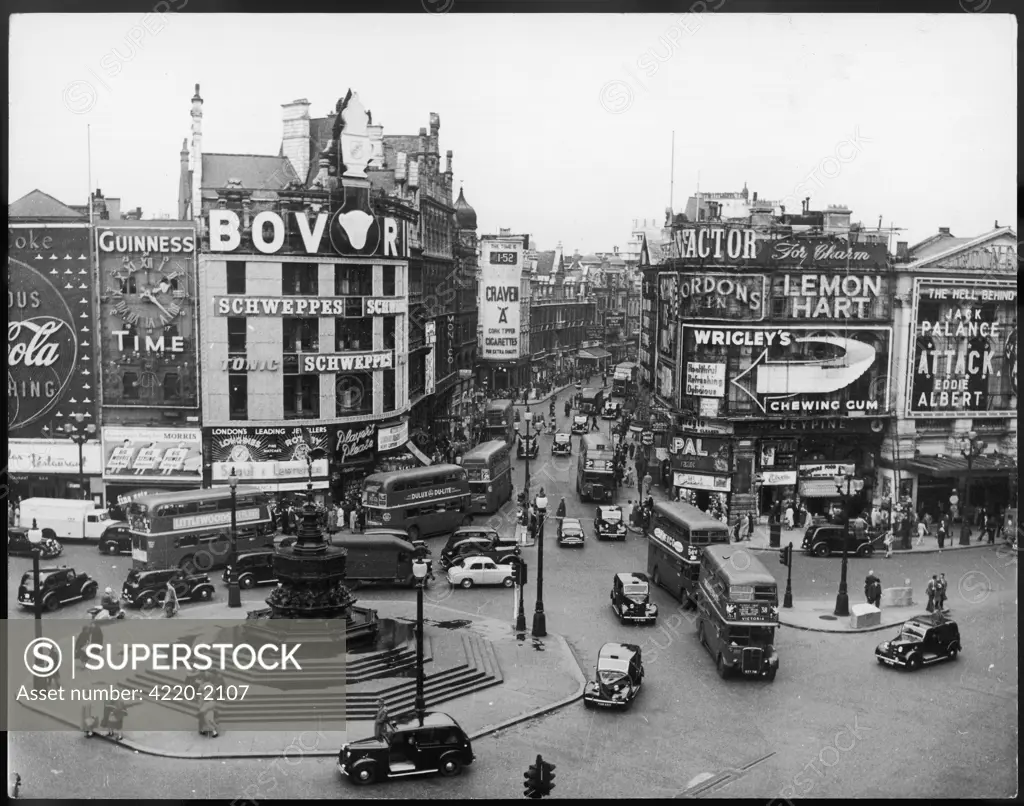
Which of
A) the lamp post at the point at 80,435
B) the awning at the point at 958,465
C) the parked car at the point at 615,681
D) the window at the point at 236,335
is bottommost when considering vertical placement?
the parked car at the point at 615,681

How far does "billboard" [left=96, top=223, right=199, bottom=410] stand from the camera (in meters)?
31.0

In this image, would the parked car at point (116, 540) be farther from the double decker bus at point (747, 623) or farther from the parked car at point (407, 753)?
the double decker bus at point (747, 623)

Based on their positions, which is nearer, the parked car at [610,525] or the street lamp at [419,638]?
the street lamp at [419,638]

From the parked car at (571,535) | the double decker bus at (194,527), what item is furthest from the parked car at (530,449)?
the double decker bus at (194,527)

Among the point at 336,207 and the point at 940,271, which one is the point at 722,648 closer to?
the point at 940,271

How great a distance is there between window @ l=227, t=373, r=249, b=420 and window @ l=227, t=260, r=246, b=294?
275 cm

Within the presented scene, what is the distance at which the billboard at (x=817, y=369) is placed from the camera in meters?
35.8

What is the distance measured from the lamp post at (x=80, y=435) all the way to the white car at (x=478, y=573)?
1097 centimetres

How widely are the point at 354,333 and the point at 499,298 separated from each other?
2637 cm

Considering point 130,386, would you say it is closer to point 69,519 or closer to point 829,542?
point 69,519

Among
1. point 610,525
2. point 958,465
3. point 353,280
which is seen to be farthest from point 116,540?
point 958,465

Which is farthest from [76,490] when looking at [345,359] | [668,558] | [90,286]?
[668,558]

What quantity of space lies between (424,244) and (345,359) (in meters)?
12.8

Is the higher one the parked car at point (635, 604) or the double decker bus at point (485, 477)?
the double decker bus at point (485, 477)
